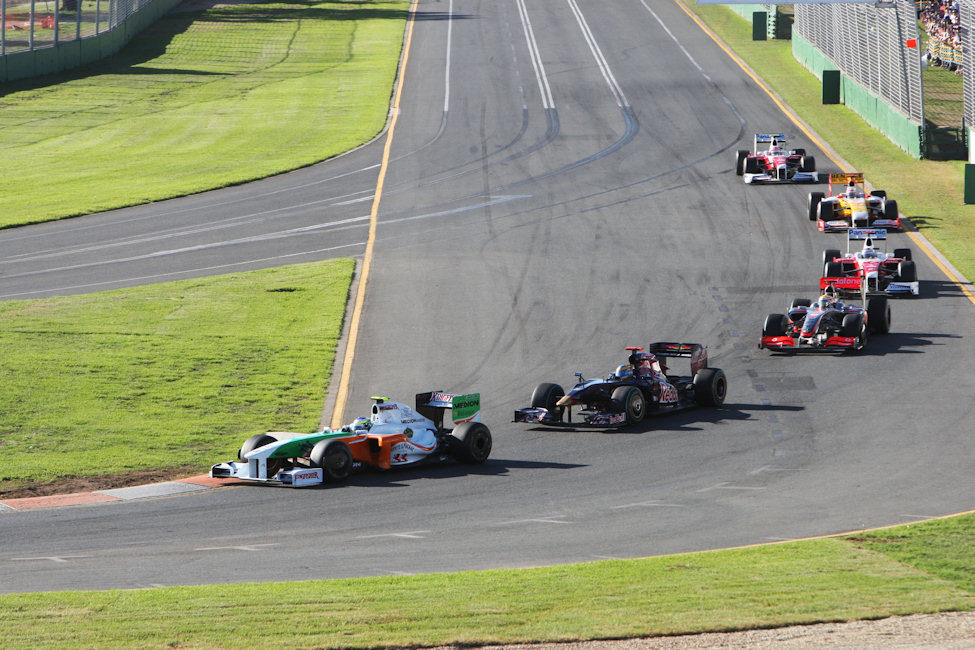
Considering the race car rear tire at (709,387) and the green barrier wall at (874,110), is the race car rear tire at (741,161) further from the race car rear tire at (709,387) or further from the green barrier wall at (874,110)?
the race car rear tire at (709,387)

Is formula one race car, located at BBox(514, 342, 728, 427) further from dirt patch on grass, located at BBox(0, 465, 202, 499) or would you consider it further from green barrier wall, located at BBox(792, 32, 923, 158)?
green barrier wall, located at BBox(792, 32, 923, 158)

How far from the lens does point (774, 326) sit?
29.3 meters

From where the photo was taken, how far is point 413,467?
21.2m

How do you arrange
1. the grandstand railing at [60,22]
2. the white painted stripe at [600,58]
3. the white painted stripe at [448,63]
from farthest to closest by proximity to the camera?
the grandstand railing at [60,22]
the white painted stripe at [448,63]
the white painted stripe at [600,58]

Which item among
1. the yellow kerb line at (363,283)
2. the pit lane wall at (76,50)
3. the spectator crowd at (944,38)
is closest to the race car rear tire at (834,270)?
the yellow kerb line at (363,283)

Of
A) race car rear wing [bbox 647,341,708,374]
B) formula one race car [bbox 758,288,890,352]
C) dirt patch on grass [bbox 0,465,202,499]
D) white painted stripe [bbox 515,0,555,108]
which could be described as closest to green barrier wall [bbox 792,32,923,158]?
white painted stripe [bbox 515,0,555,108]

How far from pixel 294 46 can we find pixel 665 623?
75.3m

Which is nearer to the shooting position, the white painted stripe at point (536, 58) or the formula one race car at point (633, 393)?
the formula one race car at point (633, 393)

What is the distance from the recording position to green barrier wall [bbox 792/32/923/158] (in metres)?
53.0

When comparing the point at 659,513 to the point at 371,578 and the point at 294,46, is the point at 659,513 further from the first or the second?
the point at 294,46

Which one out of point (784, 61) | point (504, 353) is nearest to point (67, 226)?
point (504, 353)

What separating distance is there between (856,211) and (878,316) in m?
11.6

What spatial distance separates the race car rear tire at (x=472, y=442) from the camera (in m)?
21.0

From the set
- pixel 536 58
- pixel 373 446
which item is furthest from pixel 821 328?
pixel 536 58
